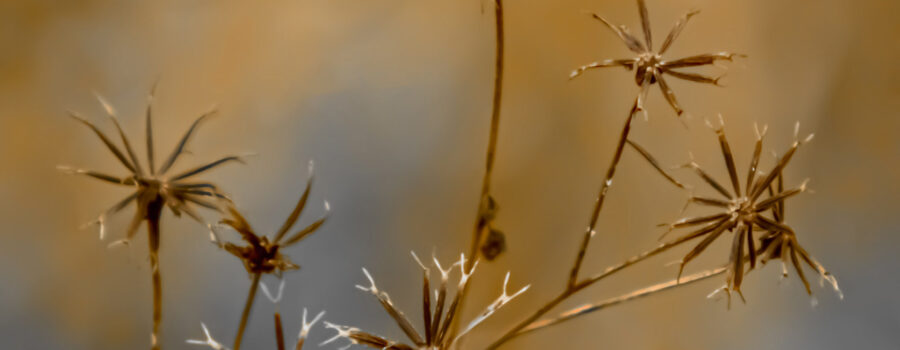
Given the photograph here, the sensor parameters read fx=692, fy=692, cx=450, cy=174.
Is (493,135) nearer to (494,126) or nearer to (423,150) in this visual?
(494,126)

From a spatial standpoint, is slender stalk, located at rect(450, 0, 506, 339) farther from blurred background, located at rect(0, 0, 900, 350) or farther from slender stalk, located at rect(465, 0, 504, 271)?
blurred background, located at rect(0, 0, 900, 350)

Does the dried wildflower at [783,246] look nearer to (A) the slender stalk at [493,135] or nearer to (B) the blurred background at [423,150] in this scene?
(A) the slender stalk at [493,135]

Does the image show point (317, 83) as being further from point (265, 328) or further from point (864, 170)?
point (864, 170)

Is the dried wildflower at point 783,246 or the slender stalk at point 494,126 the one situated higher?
the slender stalk at point 494,126

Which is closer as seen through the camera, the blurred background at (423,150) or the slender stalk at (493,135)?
the slender stalk at (493,135)

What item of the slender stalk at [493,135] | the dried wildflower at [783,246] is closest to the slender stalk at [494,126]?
the slender stalk at [493,135]

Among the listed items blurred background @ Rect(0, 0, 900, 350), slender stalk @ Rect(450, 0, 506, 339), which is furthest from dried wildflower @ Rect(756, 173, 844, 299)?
blurred background @ Rect(0, 0, 900, 350)

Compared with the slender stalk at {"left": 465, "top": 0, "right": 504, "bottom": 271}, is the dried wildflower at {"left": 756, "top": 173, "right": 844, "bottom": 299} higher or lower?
lower

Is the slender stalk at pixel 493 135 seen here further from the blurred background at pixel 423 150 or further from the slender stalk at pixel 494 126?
the blurred background at pixel 423 150

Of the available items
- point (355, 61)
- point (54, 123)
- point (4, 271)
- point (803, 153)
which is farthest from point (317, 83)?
point (803, 153)

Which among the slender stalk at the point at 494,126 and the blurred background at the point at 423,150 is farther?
the blurred background at the point at 423,150
